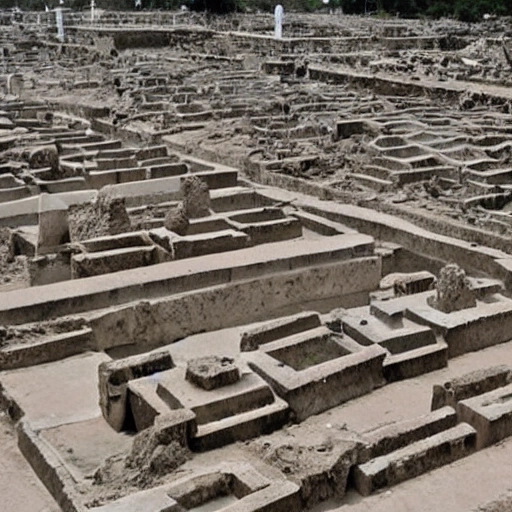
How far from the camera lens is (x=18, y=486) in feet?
19.0

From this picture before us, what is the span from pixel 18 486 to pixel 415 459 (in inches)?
100

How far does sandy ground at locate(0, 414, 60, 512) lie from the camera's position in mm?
5542

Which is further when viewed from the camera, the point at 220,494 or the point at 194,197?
the point at 194,197

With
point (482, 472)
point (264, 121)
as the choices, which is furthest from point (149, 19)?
point (482, 472)

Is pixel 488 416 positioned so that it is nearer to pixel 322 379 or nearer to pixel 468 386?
pixel 468 386

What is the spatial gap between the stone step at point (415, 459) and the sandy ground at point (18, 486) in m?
1.91

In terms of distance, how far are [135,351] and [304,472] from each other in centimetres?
307

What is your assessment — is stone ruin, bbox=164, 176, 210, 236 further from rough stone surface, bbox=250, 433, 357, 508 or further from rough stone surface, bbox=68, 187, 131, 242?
rough stone surface, bbox=250, 433, 357, 508

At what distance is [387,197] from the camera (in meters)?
12.0

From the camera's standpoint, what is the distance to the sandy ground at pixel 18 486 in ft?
18.2

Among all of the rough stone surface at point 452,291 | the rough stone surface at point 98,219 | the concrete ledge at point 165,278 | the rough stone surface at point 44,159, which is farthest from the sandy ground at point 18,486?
the rough stone surface at point 44,159

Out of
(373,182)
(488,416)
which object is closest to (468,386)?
(488,416)

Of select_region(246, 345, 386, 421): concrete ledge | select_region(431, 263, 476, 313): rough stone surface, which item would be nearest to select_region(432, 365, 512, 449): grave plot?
select_region(246, 345, 386, 421): concrete ledge

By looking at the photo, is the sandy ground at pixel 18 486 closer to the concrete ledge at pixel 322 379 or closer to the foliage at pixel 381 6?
the concrete ledge at pixel 322 379
